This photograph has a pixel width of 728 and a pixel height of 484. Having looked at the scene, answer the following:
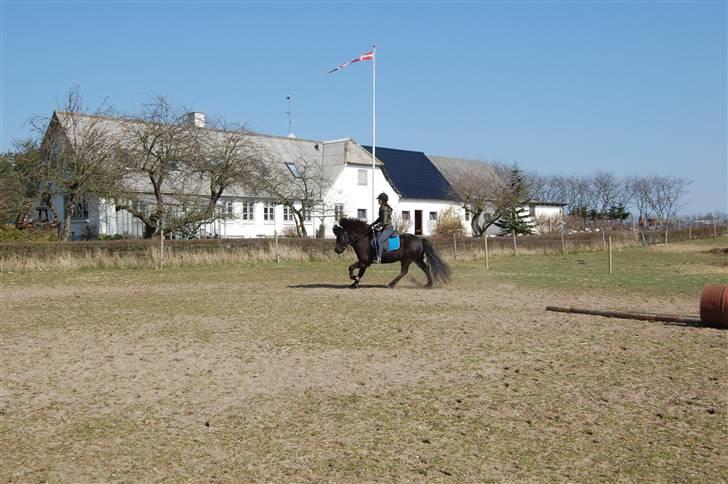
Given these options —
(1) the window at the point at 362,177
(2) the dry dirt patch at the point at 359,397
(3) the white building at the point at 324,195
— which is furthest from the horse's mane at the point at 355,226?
(1) the window at the point at 362,177

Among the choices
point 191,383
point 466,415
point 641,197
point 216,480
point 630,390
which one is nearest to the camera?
point 216,480

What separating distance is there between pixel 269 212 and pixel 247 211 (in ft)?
6.74

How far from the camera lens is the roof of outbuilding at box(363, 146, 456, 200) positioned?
59000mm

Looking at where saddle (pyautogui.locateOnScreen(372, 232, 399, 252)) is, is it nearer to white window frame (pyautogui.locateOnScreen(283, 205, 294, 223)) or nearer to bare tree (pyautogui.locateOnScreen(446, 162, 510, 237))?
white window frame (pyautogui.locateOnScreen(283, 205, 294, 223))

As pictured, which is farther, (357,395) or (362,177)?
(362,177)

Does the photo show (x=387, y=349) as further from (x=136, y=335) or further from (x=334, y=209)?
(x=334, y=209)

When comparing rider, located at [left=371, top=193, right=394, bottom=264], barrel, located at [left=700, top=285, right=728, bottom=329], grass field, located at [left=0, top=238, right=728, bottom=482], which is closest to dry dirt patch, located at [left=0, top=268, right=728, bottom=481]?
grass field, located at [left=0, top=238, right=728, bottom=482]

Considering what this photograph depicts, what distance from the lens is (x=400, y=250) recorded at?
718 inches

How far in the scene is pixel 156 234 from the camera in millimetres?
35688

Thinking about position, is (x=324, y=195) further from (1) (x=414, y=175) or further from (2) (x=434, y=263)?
(2) (x=434, y=263)

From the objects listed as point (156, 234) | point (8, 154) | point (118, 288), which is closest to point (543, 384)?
point (118, 288)

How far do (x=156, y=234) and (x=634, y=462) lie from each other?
33.0 meters

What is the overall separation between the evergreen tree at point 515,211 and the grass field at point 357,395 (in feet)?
137

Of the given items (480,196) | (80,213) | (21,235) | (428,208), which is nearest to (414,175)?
(428,208)
